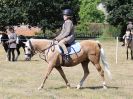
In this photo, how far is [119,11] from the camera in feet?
158

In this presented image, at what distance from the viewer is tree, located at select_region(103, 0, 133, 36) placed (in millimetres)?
48156

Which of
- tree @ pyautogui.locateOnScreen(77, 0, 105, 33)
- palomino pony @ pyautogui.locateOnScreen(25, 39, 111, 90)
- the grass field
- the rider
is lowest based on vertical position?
tree @ pyautogui.locateOnScreen(77, 0, 105, 33)

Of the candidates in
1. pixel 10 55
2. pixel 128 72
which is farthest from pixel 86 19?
pixel 128 72

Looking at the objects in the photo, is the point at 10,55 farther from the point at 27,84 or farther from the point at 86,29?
the point at 86,29

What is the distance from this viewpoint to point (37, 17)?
52000mm

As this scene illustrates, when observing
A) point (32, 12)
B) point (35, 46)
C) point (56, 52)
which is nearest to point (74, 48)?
point (56, 52)

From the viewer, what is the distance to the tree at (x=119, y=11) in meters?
48.2

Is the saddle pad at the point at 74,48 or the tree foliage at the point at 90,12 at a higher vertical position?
the saddle pad at the point at 74,48

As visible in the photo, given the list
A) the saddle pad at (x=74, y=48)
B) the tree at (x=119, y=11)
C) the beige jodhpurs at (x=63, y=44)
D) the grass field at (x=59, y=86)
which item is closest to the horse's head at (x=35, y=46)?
the beige jodhpurs at (x=63, y=44)

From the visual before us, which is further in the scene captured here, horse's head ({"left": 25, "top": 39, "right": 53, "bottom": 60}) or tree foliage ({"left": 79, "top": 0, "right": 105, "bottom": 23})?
tree foliage ({"left": 79, "top": 0, "right": 105, "bottom": 23})

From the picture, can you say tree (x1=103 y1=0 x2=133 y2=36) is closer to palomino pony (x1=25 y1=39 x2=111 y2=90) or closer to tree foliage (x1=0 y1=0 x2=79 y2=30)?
tree foliage (x1=0 y1=0 x2=79 y2=30)

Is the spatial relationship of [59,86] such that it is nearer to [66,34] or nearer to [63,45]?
[63,45]

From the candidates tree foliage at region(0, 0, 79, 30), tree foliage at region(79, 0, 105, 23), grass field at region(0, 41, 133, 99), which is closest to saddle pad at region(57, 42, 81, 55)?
grass field at region(0, 41, 133, 99)

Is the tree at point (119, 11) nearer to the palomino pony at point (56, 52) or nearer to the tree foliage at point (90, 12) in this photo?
the tree foliage at point (90, 12)
